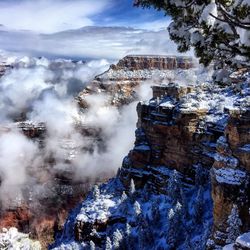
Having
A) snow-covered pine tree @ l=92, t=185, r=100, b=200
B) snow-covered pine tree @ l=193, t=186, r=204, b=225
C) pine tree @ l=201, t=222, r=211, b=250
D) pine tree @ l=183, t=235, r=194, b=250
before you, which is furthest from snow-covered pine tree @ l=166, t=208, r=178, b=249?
snow-covered pine tree @ l=92, t=185, r=100, b=200

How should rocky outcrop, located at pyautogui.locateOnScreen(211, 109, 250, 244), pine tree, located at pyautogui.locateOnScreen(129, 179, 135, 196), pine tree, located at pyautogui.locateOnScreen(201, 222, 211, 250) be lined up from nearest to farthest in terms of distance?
rocky outcrop, located at pyautogui.locateOnScreen(211, 109, 250, 244) → pine tree, located at pyautogui.locateOnScreen(201, 222, 211, 250) → pine tree, located at pyautogui.locateOnScreen(129, 179, 135, 196)

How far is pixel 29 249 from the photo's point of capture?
16888 centimetres

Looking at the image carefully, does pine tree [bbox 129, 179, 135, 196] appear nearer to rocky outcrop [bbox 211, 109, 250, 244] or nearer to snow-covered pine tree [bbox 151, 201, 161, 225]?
snow-covered pine tree [bbox 151, 201, 161, 225]

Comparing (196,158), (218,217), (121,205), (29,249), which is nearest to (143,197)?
(121,205)

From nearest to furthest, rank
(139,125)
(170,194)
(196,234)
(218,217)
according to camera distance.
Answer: (218,217) < (196,234) < (170,194) < (139,125)

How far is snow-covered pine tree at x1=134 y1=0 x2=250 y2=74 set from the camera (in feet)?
65.2

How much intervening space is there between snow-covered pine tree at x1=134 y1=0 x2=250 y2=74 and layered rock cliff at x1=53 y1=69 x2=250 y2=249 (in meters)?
40.7

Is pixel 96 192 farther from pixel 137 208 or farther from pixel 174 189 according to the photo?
pixel 174 189

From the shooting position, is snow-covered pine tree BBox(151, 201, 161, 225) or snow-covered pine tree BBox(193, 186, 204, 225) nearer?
snow-covered pine tree BBox(193, 186, 204, 225)

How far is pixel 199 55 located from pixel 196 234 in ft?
206

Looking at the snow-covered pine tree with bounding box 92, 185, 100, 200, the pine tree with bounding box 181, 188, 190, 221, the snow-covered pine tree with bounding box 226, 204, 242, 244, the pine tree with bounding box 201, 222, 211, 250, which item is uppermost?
the snow-covered pine tree with bounding box 226, 204, 242, 244

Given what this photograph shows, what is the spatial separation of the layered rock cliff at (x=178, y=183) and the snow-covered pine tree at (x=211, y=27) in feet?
133

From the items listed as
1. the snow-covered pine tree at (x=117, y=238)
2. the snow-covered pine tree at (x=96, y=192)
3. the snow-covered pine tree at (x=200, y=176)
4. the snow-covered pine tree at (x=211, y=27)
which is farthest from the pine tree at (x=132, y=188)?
the snow-covered pine tree at (x=211, y=27)

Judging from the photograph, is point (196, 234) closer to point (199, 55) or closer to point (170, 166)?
point (170, 166)
